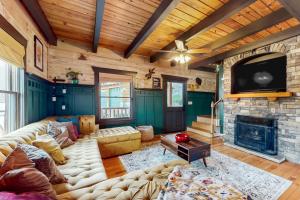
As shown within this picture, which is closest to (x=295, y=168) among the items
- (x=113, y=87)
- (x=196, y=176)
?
(x=196, y=176)

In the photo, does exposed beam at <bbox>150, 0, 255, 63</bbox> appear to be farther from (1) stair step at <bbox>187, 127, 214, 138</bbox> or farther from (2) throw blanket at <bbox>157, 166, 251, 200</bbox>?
(1) stair step at <bbox>187, 127, 214, 138</bbox>

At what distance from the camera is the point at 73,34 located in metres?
3.44

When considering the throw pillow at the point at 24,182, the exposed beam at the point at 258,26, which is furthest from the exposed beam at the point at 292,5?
the throw pillow at the point at 24,182

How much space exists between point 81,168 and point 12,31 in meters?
2.05

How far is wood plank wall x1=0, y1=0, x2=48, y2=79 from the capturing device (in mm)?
1804

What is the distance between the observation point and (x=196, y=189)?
1.30m

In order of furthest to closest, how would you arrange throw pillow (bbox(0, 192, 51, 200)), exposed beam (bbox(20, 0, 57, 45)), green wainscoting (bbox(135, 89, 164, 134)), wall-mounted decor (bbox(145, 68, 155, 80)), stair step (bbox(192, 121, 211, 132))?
stair step (bbox(192, 121, 211, 132)), wall-mounted decor (bbox(145, 68, 155, 80)), green wainscoting (bbox(135, 89, 164, 134)), exposed beam (bbox(20, 0, 57, 45)), throw pillow (bbox(0, 192, 51, 200))

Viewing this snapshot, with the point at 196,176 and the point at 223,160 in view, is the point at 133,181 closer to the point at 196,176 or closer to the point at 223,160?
the point at 196,176

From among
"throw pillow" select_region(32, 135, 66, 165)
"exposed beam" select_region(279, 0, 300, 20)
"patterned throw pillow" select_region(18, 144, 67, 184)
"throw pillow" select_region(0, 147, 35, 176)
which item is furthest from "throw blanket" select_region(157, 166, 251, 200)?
"exposed beam" select_region(279, 0, 300, 20)

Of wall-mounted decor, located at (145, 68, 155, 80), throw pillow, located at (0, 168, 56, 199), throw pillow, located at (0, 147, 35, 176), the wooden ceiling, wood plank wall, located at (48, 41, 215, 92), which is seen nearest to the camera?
throw pillow, located at (0, 168, 56, 199)

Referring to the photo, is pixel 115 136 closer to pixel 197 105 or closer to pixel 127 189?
pixel 127 189

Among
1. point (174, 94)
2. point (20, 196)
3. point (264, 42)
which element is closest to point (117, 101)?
point (174, 94)

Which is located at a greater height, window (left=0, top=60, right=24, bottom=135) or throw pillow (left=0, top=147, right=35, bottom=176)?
window (left=0, top=60, right=24, bottom=135)

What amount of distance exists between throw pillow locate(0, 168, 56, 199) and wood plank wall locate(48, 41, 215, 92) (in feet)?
10.7
